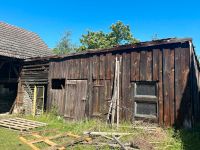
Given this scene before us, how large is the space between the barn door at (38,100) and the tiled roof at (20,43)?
2.85 meters

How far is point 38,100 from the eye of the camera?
50.5 feet

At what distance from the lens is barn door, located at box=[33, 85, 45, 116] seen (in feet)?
49.6

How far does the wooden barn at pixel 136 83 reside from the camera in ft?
31.7

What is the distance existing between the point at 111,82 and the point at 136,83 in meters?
1.40

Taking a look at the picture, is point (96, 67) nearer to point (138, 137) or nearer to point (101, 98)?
point (101, 98)

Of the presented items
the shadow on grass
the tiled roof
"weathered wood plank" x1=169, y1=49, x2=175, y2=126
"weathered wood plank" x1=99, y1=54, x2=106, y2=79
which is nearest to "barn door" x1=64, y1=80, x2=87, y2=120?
"weathered wood plank" x1=99, y1=54, x2=106, y2=79

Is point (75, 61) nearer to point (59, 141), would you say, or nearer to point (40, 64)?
point (40, 64)

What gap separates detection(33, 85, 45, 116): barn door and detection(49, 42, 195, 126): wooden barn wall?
1587mm

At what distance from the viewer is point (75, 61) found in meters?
13.3

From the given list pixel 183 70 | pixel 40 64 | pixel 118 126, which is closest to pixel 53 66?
pixel 40 64

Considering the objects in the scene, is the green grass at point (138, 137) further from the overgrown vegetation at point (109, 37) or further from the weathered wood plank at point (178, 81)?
the overgrown vegetation at point (109, 37)

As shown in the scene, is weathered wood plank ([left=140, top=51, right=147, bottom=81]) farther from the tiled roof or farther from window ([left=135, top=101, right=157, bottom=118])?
the tiled roof

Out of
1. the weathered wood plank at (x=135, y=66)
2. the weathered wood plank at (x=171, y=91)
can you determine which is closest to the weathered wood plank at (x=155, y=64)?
the weathered wood plank at (x=171, y=91)

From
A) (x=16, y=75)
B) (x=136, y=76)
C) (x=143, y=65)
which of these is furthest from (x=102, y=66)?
(x=16, y=75)
